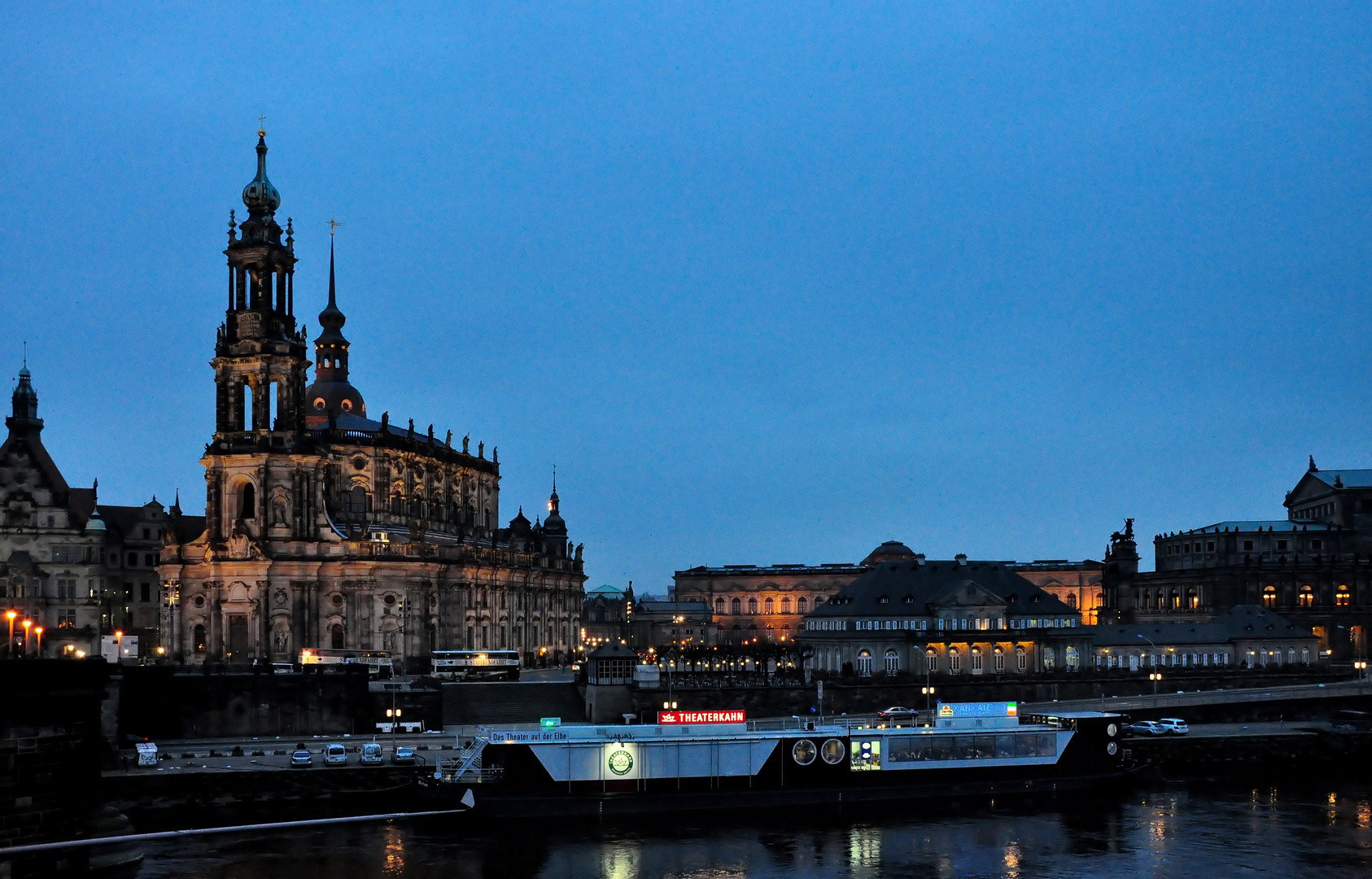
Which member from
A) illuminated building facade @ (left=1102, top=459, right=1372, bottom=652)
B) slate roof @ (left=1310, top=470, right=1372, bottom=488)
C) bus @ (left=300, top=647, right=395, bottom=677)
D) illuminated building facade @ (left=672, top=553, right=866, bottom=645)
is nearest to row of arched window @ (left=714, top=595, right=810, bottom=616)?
illuminated building facade @ (left=672, top=553, right=866, bottom=645)

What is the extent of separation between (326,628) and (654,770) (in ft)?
161

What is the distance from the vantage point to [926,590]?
113 metres

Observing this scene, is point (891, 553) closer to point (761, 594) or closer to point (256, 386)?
point (761, 594)

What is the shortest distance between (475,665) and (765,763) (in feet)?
138

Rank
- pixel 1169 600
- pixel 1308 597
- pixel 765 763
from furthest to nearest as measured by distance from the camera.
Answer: pixel 1169 600, pixel 1308 597, pixel 765 763

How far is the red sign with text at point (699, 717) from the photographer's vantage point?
70000 millimetres

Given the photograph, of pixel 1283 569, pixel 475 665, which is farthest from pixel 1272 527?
pixel 475 665

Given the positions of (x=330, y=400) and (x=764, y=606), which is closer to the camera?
(x=330, y=400)

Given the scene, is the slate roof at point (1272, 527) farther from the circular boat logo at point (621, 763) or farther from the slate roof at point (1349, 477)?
the circular boat logo at point (621, 763)

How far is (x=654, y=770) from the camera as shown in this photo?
6800 cm

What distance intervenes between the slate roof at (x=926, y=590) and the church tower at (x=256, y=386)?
44.9m

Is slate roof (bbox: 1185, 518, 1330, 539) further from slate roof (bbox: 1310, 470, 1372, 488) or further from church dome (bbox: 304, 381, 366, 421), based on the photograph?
church dome (bbox: 304, 381, 366, 421)

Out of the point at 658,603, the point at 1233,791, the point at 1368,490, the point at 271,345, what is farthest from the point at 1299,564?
the point at 271,345

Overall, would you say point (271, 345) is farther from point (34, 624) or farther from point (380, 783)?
point (380, 783)
